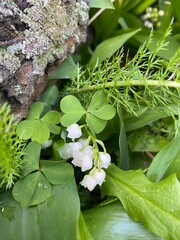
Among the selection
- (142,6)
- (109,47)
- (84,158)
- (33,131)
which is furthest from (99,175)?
(142,6)

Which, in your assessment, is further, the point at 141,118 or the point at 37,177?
the point at 141,118

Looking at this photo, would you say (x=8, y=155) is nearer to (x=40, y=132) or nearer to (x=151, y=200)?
(x=40, y=132)

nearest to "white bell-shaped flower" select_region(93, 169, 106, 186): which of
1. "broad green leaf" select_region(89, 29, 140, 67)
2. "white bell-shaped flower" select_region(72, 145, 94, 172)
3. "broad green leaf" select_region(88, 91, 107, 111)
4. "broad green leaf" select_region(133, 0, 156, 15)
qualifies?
"white bell-shaped flower" select_region(72, 145, 94, 172)

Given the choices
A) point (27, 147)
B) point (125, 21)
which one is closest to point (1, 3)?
point (27, 147)

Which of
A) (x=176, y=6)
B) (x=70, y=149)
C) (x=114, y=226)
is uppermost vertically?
(x=176, y=6)

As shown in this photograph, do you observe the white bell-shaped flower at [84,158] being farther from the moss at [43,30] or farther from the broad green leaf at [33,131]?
the moss at [43,30]

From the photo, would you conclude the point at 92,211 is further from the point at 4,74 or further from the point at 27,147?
the point at 4,74
